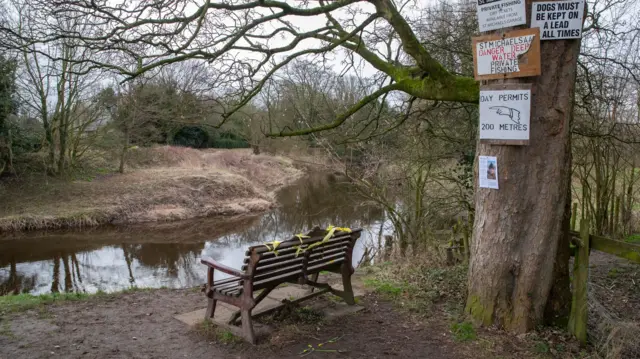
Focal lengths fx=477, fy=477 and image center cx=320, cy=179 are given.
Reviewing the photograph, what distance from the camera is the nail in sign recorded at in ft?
13.1

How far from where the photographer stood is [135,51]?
22.0 ft

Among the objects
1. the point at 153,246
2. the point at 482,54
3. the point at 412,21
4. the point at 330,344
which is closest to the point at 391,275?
the point at 330,344

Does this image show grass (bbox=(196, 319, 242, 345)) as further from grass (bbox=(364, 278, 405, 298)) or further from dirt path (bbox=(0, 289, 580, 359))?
grass (bbox=(364, 278, 405, 298))

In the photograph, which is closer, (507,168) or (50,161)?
(507,168)

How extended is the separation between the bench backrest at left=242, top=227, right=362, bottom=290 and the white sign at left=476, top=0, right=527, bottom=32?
2.58 m

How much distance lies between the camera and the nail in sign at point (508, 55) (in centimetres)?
398

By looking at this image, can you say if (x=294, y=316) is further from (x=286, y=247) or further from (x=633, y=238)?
(x=633, y=238)

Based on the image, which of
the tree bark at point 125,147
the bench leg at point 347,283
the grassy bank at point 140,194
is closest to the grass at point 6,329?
the bench leg at point 347,283

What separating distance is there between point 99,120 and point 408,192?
15259 millimetres

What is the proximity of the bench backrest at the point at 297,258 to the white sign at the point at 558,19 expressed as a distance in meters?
2.80

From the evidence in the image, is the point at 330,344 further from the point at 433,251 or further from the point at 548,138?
the point at 433,251

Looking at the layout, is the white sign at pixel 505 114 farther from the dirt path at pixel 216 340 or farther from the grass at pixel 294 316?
the grass at pixel 294 316

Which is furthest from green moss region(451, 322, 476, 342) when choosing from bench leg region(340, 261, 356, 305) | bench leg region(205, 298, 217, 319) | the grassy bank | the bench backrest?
the grassy bank

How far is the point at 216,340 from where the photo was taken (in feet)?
15.0
